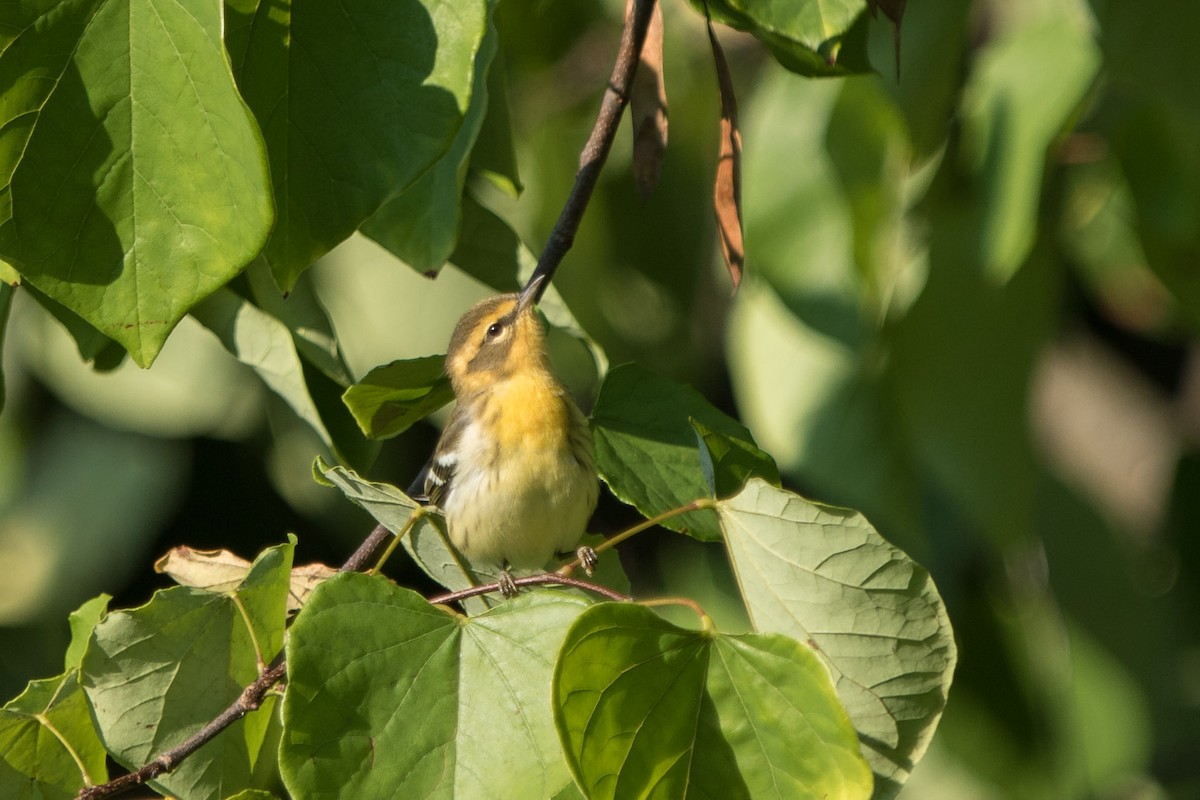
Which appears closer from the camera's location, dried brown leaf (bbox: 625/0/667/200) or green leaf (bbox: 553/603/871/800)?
green leaf (bbox: 553/603/871/800)

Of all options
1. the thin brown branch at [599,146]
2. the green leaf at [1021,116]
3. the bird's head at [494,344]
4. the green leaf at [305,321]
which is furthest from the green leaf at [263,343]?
the green leaf at [1021,116]

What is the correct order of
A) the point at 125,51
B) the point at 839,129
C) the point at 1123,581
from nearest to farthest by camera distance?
the point at 125,51 < the point at 839,129 < the point at 1123,581

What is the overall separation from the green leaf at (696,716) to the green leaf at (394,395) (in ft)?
1.66

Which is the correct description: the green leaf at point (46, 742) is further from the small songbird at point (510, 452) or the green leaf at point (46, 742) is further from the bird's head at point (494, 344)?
the bird's head at point (494, 344)

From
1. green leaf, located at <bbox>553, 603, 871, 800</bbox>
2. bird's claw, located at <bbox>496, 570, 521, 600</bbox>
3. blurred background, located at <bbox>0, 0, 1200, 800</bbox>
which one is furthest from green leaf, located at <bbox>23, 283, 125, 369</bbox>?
blurred background, located at <bbox>0, 0, 1200, 800</bbox>

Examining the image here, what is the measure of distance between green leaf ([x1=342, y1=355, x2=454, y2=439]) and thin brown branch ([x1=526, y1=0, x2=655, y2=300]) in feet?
0.70

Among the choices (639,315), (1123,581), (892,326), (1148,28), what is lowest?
(1123,581)

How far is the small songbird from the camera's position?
2.65 m

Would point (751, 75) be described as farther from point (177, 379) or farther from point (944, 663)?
point (944, 663)

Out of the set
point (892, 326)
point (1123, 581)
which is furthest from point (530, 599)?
point (1123, 581)

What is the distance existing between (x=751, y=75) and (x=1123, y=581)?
6.24ft

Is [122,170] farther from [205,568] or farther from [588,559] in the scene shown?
[588,559]

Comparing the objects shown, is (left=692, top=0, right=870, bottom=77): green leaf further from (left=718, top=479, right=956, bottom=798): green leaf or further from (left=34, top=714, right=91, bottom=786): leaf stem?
(left=34, top=714, right=91, bottom=786): leaf stem

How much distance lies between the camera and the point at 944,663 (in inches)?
61.6
